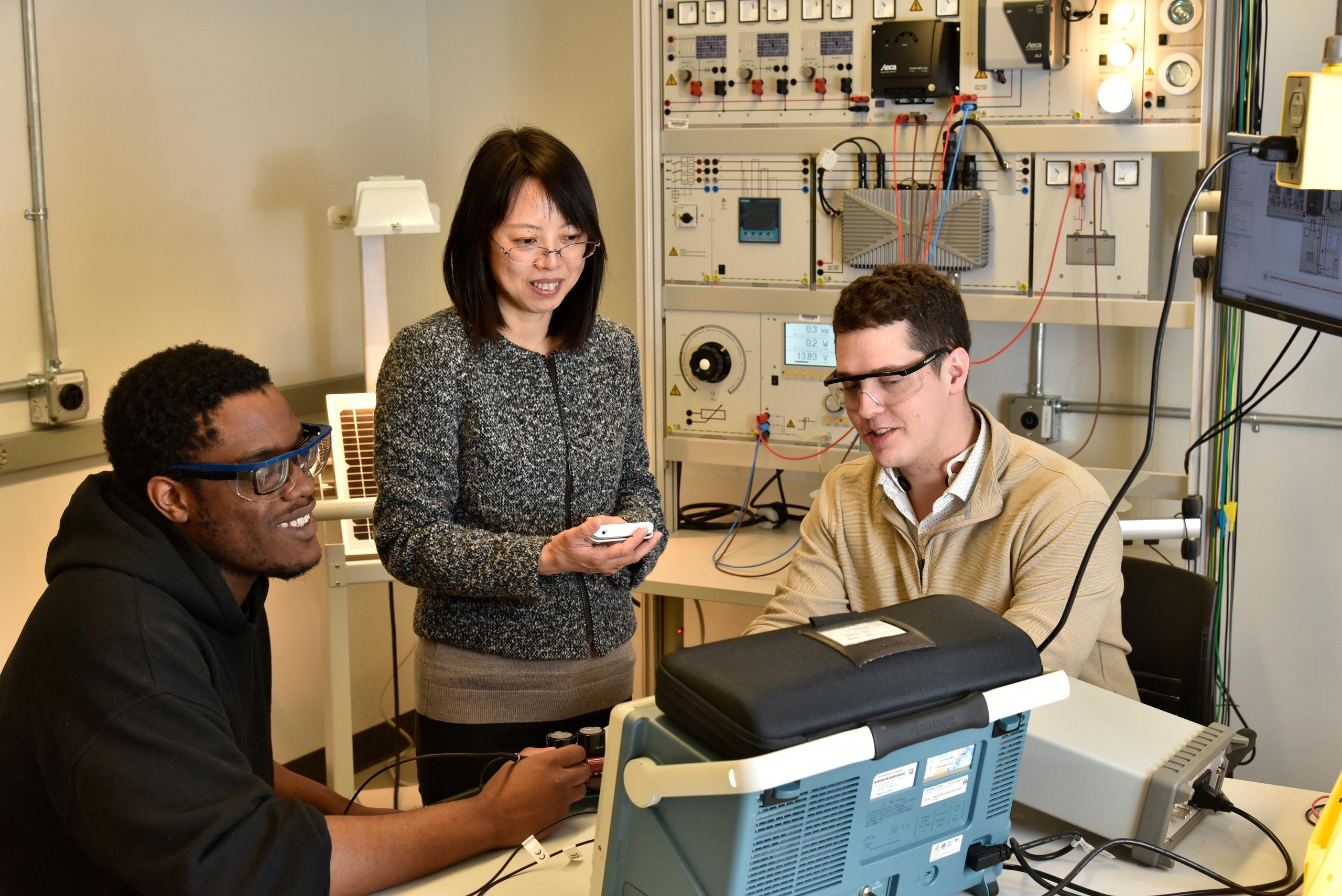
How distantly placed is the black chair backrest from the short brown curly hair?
0.56 m

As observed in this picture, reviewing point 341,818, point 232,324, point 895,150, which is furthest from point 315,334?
point 341,818

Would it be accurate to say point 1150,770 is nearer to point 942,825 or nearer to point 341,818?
point 942,825

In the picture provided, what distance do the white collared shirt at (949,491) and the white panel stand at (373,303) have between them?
56.5 inches

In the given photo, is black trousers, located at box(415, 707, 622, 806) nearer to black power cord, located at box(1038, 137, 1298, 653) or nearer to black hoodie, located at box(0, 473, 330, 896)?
black hoodie, located at box(0, 473, 330, 896)

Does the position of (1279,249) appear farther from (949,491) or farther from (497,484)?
(497,484)

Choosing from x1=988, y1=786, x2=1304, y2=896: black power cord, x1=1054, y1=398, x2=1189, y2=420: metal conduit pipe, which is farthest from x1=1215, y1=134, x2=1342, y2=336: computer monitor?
x1=1054, y1=398, x2=1189, y2=420: metal conduit pipe

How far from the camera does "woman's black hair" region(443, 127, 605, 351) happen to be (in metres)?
1.77

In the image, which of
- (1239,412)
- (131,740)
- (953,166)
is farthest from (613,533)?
(953,166)

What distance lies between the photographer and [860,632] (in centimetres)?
114

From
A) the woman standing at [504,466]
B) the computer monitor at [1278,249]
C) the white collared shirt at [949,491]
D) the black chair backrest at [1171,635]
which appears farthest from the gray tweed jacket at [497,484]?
the computer monitor at [1278,249]

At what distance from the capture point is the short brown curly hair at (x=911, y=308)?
173cm

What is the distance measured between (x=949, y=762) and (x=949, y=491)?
67 cm

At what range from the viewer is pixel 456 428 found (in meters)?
1.74

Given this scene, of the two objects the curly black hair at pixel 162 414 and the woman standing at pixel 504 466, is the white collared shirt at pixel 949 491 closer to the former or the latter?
the woman standing at pixel 504 466
